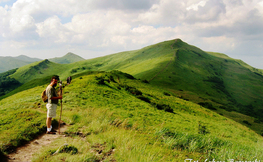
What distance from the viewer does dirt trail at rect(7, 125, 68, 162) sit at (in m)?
6.66

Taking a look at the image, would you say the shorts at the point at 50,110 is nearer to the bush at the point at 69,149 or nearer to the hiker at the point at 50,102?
the hiker at the point at 50,102

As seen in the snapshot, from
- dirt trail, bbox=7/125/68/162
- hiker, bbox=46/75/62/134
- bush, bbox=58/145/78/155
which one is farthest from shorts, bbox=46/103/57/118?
bush, bbox=58/145/78/155

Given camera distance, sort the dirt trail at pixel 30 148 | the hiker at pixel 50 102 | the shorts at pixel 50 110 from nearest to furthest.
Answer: the dirt trail at pixel 30 148, the hiker at pixel 50 102, the shorts at pixel 50 110

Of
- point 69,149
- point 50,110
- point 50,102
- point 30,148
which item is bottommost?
point 30,148

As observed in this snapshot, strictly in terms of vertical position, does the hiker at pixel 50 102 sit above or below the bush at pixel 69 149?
above

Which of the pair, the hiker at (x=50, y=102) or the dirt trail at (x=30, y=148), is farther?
the hiker at (x=50, y=102)

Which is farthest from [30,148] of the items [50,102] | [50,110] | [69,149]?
[50,102]

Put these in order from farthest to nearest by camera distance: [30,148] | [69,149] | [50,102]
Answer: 1. [50,102]
2. [30,148]
3. [69,149]

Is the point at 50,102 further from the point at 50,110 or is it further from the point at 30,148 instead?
the point at 30,148

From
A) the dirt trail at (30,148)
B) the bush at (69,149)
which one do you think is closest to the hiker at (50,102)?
the dirt trail at (30,148)

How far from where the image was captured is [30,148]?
25.4ft

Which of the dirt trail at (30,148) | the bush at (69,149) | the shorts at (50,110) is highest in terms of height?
the shorts at (50,110)

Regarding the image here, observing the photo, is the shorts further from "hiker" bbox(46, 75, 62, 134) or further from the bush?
the bush

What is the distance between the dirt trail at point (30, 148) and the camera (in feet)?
21.9
